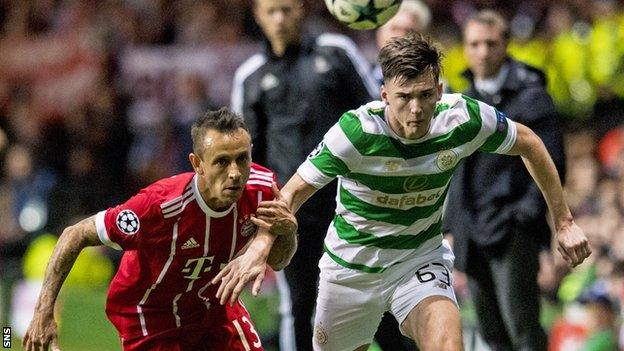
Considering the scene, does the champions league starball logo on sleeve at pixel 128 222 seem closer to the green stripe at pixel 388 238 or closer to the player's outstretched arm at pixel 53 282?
the player's outstretched arm at pixel 53 282

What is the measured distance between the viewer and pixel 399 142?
248 inches

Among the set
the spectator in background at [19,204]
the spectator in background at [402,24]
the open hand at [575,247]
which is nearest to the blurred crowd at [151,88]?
the spectator in background at [19,204]

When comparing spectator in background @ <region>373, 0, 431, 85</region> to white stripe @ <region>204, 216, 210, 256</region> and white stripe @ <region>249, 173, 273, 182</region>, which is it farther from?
white stripe @ <region>204, 216, 210, 256</region>

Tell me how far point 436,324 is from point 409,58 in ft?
3.93

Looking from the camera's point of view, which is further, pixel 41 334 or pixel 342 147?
pixel 342 147

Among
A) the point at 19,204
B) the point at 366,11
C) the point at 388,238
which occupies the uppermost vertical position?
the point at 366,11

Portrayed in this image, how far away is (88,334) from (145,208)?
16.1ft

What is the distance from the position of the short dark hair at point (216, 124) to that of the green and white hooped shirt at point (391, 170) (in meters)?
0.46

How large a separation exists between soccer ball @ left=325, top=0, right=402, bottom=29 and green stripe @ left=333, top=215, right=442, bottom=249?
1574mm

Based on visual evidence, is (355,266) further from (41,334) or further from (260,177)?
(41,334)

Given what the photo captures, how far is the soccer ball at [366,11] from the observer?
306 inches

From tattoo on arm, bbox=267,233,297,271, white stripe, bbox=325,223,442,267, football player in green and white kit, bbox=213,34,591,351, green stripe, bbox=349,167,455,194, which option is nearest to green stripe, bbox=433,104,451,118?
football player in green and white kit, bbox=213,34,591,351

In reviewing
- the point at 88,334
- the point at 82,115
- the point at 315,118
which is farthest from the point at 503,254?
the point at 82,115

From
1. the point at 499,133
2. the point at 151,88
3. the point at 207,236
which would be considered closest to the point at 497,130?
the point at 499,133
